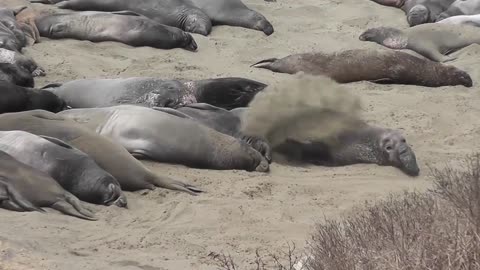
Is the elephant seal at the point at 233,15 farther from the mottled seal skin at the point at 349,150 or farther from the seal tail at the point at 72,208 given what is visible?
the seal tail at the point at 72,208

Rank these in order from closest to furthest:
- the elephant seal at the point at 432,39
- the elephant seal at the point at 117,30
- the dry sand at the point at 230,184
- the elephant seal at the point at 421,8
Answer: the dry sand at the point at 230,184 → the elephant seal at the point at 117,30 → the elephant seal at the point at 432,39 → the elephant seal at the point at 421,8

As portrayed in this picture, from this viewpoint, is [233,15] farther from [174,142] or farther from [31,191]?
[31,191]

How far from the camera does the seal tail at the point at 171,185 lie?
5895 mm

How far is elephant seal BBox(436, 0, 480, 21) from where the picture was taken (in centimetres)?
1123

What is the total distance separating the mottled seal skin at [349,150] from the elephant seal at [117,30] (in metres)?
3.00

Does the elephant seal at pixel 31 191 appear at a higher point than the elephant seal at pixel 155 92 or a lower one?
higher

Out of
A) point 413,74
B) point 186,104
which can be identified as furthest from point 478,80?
point 186,104

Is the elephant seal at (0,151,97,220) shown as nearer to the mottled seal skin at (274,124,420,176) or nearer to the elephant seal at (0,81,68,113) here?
the elephant seal at (0,81,68,113)

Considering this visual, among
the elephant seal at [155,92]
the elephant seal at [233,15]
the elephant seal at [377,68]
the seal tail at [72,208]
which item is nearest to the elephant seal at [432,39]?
the elephant seal at [377,68]

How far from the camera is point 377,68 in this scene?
8.84m

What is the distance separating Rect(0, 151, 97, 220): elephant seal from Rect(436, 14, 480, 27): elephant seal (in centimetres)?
646

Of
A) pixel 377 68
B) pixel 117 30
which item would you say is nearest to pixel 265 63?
pixel 377 68

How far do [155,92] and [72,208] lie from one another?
2.38 m

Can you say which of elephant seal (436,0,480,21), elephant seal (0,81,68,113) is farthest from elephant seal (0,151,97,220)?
elephant seal (436,0,480,21)
